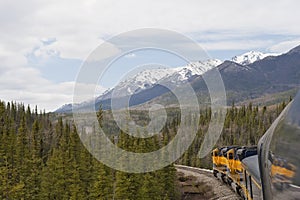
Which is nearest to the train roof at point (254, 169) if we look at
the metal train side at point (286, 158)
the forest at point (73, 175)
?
the metal train side at point (286, 158)

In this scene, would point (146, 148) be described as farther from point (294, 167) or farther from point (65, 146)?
point (294, 167)

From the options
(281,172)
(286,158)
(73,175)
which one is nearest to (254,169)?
(281,172)

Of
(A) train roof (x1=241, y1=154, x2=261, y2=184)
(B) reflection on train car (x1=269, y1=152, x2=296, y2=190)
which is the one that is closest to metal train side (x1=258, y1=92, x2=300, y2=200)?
(B) reflection on train car (x1=269, y1=152, x2=296, y2=190)

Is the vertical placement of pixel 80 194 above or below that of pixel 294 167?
below

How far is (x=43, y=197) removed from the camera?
69312mm

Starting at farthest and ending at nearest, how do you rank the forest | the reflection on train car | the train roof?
the forest
the train roof
the reflection on train car

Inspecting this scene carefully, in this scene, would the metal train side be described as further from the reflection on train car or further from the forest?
the forest

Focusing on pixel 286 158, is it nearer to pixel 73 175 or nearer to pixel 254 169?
pixel 254 169

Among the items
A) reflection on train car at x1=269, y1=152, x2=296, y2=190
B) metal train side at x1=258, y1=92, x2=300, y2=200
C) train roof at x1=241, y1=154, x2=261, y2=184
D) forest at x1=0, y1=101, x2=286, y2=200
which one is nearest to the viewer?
metal train side at x1=258, y1=92, x2=300, y2=200

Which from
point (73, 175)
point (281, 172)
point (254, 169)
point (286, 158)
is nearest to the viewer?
point (286, 158)

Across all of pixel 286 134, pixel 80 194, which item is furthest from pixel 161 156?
pixel 286 134

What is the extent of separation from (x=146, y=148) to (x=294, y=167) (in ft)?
204

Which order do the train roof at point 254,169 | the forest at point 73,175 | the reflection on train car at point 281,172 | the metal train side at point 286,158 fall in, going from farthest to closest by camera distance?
1. the forest at point 73,175
2. the train roof at point 254,169
3. the reflection on train car at point 281,172
4. the metal train side at point 286,158

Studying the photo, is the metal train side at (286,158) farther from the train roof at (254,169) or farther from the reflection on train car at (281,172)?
the train roof at (254,169)
